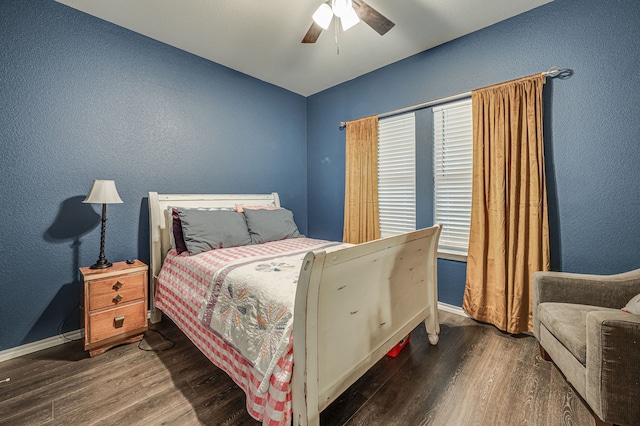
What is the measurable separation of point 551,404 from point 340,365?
1.22 meters

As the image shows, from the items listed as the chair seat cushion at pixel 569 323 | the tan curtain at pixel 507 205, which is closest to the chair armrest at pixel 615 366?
the chair seat cushion at pixel 569 323

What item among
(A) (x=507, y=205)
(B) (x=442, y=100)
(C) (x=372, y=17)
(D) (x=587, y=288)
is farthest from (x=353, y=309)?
(B) (x=442, y=100)

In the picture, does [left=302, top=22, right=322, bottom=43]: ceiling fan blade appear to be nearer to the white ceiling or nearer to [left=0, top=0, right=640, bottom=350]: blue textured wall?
the white ceiling

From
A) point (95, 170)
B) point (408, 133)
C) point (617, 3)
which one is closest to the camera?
point (617, 3)

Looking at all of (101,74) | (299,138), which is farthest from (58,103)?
(299,138)

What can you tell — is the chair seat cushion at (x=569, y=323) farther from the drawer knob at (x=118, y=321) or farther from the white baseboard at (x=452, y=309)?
the drawer knob at (x=118, y=321)

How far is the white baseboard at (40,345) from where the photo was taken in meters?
2.01

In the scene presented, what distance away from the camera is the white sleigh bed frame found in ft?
3.72

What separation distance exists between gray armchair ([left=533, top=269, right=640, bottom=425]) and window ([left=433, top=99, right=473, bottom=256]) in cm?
84

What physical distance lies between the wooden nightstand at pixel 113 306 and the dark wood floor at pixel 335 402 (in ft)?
0.36

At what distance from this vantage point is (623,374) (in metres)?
1.18

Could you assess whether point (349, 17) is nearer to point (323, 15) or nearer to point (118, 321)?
point (323, 15)

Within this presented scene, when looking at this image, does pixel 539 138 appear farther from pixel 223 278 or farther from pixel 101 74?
pixel 101 74

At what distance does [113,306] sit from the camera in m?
2.08
